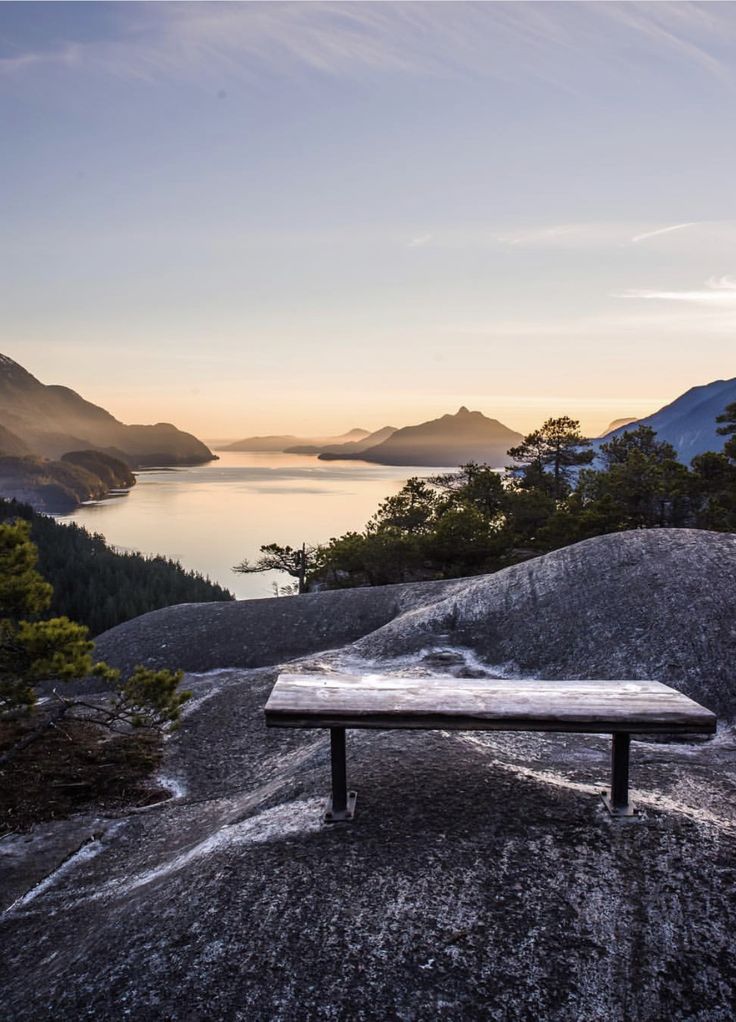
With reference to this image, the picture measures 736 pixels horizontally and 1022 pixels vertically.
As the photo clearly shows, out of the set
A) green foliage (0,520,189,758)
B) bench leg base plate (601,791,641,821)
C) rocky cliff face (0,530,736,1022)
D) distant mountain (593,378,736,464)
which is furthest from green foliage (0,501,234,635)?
distant mountain (593,378,736,464)

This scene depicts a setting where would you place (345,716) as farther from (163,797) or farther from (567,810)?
(163,797)

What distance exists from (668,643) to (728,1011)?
727 cm

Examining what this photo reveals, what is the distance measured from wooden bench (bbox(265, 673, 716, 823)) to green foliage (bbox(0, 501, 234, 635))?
167ft

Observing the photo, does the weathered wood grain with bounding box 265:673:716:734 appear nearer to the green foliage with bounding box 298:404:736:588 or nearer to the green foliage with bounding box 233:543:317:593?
the green foliage with bounding box 298:404:736:588

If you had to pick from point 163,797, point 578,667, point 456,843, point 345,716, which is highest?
point 345,716

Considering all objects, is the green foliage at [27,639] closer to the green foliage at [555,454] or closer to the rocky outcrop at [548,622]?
the rocky outcrop at [548,622]

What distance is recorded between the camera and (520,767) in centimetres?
598

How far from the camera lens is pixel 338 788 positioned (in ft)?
16.7

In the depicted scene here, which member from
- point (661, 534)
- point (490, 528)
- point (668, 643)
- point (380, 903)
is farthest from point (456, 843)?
point (490, 528)

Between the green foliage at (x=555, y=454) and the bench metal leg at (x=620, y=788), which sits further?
the green foliage at (x=555, y=454)

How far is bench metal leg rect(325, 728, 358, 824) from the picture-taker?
16.6 feet

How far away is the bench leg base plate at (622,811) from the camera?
16.1 feet

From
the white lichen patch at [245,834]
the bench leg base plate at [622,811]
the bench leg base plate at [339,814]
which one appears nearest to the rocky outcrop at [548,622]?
the bench leg base plate at [622,811]

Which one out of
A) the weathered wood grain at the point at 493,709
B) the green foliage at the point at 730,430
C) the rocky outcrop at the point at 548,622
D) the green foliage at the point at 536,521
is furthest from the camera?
the green foliage at the point at 536,521
